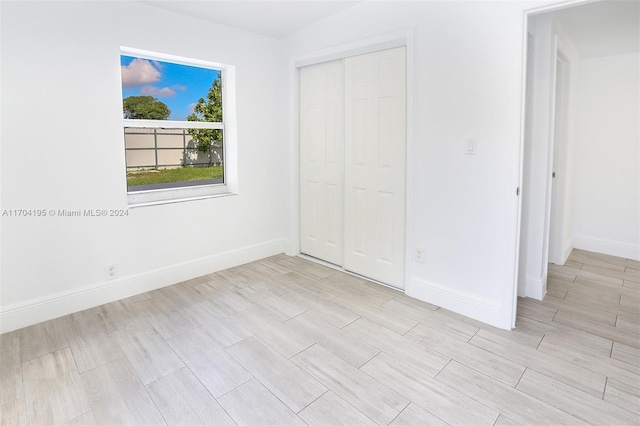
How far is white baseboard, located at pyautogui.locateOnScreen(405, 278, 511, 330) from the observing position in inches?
101

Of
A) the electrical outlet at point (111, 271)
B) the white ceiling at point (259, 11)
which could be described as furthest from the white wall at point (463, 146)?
the electrical outlet at point (111, 271)

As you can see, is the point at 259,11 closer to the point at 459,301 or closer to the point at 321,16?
the point at 321,16

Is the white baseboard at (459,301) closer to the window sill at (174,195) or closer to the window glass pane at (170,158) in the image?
the window sill at (174,195)

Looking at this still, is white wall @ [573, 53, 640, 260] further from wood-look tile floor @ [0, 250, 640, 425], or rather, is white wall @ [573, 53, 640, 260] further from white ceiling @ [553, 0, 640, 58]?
wood-look tile floor @ [0, 250, 640, 425]

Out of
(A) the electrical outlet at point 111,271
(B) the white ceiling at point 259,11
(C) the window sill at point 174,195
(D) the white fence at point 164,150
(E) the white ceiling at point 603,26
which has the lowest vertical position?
(A) the electrical outlet at point 111,271

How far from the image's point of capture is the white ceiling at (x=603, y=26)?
2.77 m

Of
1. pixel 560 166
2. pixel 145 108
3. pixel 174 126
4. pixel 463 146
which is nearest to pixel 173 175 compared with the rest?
pixel 174 126

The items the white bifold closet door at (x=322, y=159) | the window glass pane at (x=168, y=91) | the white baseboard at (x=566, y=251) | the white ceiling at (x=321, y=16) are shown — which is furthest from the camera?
the white baseboard at (x=566, y=251)

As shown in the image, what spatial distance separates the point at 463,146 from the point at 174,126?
8.44ft

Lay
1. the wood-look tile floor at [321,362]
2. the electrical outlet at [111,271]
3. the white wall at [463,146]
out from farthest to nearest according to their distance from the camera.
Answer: the electrical outlet at [111,271]
the white wall at [463,146]
the wood-look tile floor at [321,362]

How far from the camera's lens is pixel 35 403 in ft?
6.01

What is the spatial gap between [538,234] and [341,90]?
2168mm

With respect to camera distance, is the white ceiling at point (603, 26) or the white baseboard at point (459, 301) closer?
the white baseboard at point (459, 301)

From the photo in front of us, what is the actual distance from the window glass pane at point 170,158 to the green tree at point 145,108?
0.38 feet
